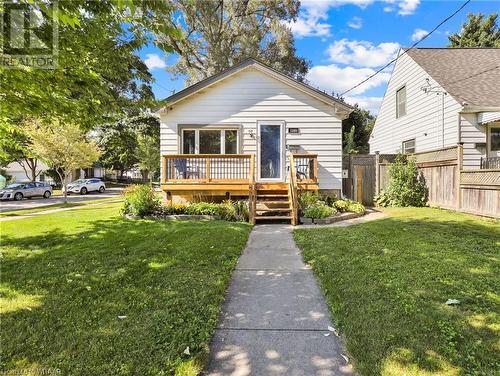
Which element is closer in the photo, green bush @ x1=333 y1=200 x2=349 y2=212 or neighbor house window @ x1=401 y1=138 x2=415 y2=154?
Result: green bush @ x1=333 y1=200 x2=349 y2=212

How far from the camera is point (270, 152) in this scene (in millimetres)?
11211

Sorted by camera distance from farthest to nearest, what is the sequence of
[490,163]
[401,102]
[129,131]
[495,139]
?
[129,131]
[401,102]
[495,139]
[490,163]

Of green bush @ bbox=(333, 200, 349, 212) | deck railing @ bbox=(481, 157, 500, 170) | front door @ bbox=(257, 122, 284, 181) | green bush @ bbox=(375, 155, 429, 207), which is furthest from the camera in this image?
green bush @ bbox=(375, 155, 429, 207)

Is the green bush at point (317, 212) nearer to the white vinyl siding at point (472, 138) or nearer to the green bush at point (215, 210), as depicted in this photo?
the green bush at point (215, 210)

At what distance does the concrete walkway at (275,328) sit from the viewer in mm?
2525

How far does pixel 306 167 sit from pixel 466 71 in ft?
29.1

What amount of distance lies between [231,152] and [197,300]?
26.5 ft

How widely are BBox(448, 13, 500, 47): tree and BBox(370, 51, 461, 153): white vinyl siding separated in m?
14.7

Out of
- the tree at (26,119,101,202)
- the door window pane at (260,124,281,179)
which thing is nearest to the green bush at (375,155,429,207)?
the door window pane at (260,124,281,179)

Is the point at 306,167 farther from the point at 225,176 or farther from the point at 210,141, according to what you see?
the point at 210,141

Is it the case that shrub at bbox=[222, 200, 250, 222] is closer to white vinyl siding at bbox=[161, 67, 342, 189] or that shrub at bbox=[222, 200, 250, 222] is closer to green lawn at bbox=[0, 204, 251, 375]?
green lawn at bbox=[0, 204, 251, 375]

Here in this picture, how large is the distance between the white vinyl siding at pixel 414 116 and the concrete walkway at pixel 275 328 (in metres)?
10.3

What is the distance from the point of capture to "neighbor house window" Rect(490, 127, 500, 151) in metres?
11.3

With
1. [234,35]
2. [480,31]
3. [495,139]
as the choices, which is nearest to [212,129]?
[495,139]
